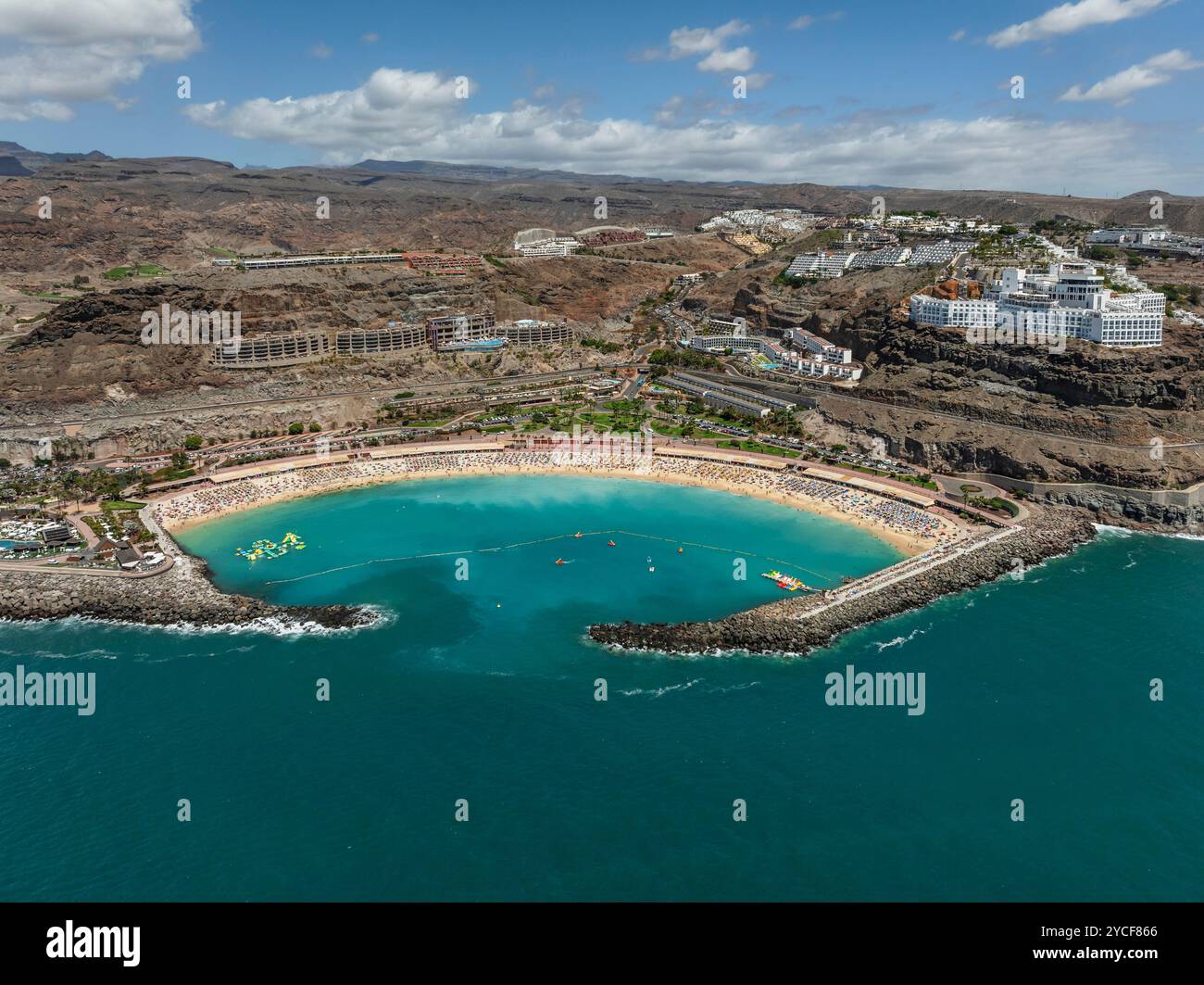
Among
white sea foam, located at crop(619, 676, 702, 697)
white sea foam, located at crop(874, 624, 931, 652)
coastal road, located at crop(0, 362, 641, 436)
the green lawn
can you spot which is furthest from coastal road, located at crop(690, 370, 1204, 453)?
white sea foam, located at crop(619, 676, 702, 697)

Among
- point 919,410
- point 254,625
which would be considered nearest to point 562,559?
point 254,625

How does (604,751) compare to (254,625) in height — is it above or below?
below

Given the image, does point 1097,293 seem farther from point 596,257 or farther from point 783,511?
point 596,257

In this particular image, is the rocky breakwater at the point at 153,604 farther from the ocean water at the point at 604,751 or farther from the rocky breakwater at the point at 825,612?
the rocky breakwater at the point at 825,612

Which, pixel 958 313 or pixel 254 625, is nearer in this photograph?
pixel 254 625

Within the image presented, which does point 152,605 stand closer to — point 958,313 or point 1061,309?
point 958,313

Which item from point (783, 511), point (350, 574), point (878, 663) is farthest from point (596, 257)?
point (878, 663)

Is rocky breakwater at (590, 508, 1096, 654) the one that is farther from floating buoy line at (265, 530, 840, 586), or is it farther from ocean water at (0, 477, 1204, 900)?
floating buoy line at (265, 530, 840, 586)

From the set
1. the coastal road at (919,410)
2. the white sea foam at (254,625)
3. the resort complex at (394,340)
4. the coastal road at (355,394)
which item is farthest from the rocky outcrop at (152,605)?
the coastal road at (919,410)
